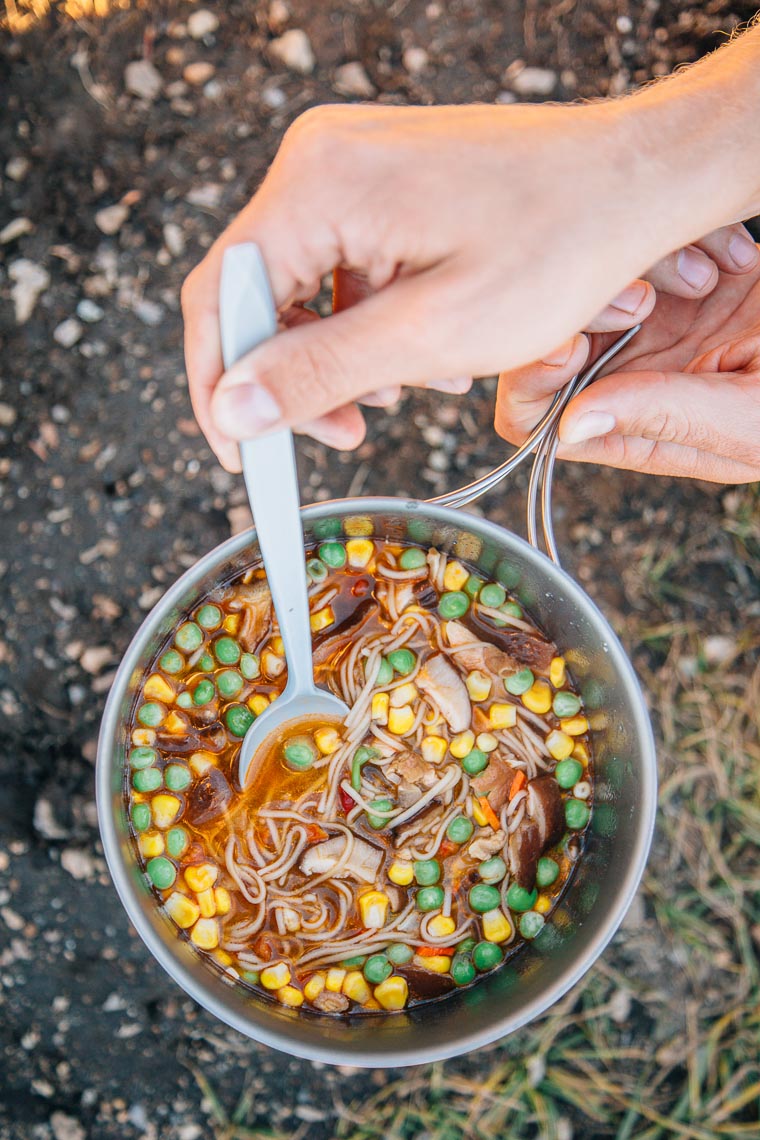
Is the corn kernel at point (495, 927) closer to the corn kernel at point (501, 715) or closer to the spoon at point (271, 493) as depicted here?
the corn kernel at point (501, 715)

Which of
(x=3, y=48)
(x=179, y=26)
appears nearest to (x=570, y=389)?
(x=179, y=26)

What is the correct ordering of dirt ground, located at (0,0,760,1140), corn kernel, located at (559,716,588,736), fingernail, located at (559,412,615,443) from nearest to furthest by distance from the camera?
fingernail, located at (559,412,615,443) < corn kernel, located at (559,716,588,736) < dirt ground, located at (0,0,760,1140)

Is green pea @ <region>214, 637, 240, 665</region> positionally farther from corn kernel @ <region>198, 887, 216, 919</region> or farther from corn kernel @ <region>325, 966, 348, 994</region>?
corn kernel @ <region>325, 966, 348, 994</region>

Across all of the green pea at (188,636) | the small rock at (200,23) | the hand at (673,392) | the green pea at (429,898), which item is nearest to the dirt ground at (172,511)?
the small rock at (200,23)

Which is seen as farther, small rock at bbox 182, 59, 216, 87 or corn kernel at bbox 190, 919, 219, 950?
small rock at bbox 182, 59, 216, 87

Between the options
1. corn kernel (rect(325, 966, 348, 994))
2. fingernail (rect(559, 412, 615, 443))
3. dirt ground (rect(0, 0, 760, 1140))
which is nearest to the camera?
fingernail (rect(559, 412, 615, 443))

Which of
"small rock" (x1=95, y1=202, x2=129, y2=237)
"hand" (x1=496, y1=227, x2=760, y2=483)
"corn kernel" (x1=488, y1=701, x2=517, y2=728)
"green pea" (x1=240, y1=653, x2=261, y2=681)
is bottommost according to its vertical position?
"corn kernel" (x1=488, y1=701, x2=517, y2=728)

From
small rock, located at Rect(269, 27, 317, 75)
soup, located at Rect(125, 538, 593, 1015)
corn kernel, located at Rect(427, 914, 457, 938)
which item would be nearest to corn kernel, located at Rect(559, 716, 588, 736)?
soup, located at Rect(125, 538, 593, 1015)
